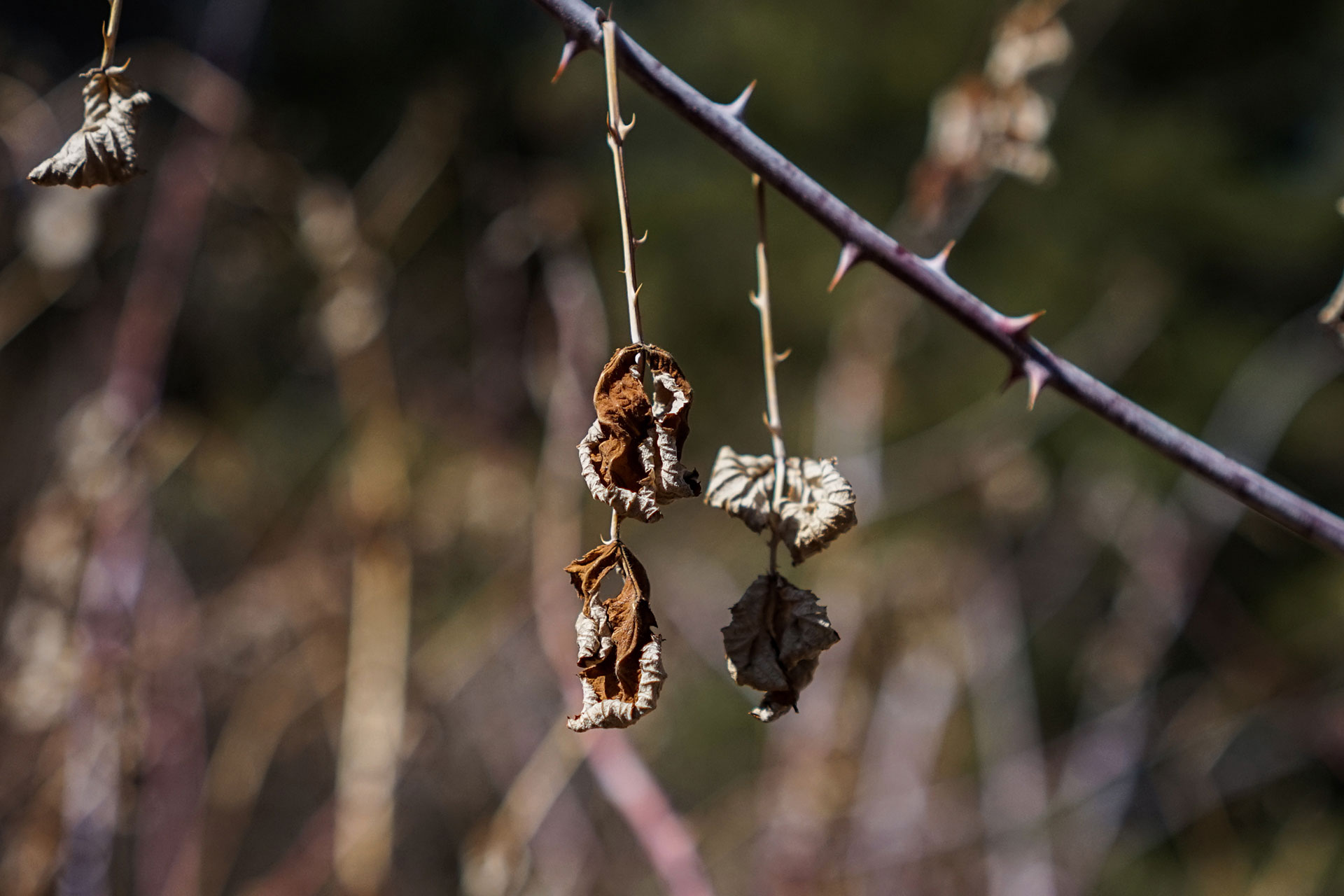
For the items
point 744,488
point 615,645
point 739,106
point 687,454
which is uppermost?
point 687,454

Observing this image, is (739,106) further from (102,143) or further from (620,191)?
(102,143)

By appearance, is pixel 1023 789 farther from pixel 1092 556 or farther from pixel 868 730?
pixel 1092 556

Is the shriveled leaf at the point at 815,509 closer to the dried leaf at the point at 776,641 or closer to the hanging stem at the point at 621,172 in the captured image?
the dried leaf at the point at 776,641

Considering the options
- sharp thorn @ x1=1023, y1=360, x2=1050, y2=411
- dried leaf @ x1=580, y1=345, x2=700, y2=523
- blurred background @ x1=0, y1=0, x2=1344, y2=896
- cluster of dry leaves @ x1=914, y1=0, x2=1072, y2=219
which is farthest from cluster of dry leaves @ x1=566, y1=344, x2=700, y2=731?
cluster of dry leaves @ x1=914, y1=0, x2=1072, y2=219

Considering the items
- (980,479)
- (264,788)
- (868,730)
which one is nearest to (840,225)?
(868,730)

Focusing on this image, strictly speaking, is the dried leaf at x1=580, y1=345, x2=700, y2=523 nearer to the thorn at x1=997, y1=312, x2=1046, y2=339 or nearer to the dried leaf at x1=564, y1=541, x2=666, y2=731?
the dried leaf at x1=564, y1=541, x2=666, y2=731

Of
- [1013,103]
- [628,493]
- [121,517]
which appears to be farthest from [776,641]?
[121,517]
